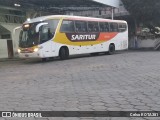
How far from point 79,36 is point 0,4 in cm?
927

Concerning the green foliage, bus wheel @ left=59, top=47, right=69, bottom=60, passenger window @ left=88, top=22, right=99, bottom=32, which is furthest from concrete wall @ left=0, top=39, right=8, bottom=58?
the green foliage

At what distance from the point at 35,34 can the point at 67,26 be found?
295 cm

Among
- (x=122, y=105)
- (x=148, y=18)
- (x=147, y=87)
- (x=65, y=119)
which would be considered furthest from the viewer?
(x=148, y=18)

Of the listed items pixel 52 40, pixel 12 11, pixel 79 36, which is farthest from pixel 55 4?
pixel 52 40

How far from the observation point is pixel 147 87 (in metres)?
8.98

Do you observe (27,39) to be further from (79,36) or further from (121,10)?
(121,10)

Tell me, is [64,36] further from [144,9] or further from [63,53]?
Result: [144,9]

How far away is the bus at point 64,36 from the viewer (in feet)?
70.3

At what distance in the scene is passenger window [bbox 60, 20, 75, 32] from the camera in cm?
2302

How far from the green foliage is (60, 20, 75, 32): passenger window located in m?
15.9

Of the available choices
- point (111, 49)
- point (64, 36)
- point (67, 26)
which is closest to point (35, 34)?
point (64, 36)

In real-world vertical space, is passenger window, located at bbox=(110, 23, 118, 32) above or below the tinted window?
below

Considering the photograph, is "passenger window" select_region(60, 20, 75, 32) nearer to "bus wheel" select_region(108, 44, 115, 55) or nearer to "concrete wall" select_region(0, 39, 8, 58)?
"bus wheel" select_region(108, 44, 115, 55)

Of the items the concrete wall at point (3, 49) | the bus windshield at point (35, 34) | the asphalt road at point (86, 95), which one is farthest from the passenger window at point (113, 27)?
the asphalt road at point (86, 95)
